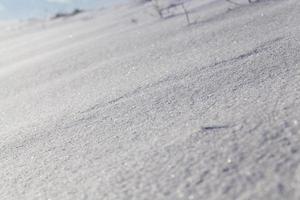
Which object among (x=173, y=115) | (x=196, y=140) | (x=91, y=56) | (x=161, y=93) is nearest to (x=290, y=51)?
(x=161, y=93)

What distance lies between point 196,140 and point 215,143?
18 cm

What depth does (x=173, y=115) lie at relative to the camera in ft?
13.6

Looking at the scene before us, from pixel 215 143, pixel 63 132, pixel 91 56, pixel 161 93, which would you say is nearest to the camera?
pixel 215 143

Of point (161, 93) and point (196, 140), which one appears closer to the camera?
point (196, 140)

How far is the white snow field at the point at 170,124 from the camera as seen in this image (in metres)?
2.92

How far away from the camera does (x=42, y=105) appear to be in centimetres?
601

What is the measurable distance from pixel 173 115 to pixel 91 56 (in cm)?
506

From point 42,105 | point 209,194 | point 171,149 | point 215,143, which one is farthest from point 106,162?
point 42,105

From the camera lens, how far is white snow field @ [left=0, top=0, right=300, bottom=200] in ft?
9.59

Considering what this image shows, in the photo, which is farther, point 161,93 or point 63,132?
point 161,93

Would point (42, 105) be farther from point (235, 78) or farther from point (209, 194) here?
point (209, 194)

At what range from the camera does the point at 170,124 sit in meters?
3.95

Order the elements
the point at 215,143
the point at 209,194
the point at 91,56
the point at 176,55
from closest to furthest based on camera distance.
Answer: the point at 209,194
the point at 215,143
the point at 176,55
the point at 91,56

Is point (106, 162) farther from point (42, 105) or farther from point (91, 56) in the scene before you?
point (91, 56)
